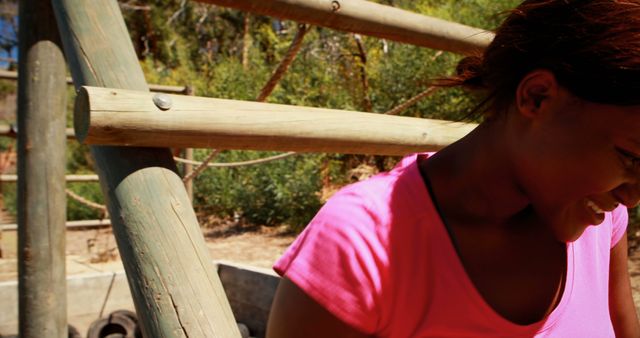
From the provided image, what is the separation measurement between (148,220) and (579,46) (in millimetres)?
688

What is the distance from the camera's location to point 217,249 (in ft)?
21.2

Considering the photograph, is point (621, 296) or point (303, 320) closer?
point (303, 320)

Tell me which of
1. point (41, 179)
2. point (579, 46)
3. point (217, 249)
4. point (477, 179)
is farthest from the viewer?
point (217, 249)

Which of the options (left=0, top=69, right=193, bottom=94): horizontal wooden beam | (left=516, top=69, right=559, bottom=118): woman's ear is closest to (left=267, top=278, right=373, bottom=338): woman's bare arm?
(left=516, top=69, right=559, bottom=118): woman's ear

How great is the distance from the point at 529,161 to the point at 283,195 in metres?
6.36

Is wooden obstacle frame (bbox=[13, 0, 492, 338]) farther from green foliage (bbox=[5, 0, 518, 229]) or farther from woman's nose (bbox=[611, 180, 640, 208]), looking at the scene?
green foliage (bbox=[5, 0, 518, 229])

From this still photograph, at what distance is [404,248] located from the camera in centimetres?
85

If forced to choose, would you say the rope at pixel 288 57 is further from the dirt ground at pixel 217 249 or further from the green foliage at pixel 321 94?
the green foliage at pixel 321 94

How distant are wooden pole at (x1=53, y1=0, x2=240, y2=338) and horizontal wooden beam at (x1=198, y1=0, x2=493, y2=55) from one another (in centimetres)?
40

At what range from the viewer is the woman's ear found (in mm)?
822

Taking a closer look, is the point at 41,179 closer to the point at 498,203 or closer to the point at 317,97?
the point at 498,203

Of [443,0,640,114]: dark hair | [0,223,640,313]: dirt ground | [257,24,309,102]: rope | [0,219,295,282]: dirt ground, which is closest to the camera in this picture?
[443,0,640,114]: dark hair

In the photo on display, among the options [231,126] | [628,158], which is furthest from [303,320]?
[231,126]

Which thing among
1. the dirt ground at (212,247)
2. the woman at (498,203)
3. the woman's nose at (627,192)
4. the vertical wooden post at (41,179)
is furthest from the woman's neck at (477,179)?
the dirt ground at (212,247)
